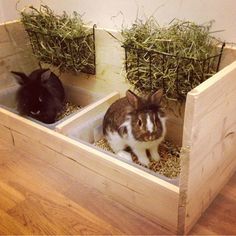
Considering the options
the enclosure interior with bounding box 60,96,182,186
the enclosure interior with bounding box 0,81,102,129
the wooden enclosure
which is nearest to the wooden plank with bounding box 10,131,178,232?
the wooden enclosure

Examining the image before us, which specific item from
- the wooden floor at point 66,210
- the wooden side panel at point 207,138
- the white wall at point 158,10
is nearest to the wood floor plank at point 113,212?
the wooden floor at point 66,210

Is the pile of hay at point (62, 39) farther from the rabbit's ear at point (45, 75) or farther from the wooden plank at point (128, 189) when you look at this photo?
the wooden plank at point (128, 189)

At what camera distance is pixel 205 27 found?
1.26 metres

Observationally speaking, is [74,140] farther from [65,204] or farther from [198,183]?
[198,183]

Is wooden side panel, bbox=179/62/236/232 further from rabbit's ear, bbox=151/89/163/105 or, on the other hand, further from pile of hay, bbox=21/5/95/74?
pile of hay, bbox=21/5/95/74

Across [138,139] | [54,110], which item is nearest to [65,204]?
[138,139]

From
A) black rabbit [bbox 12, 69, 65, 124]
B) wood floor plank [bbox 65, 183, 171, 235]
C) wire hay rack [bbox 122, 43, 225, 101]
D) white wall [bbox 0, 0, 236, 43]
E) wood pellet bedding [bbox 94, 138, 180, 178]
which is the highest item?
white wall [bbox 0, 0, 236, 43]

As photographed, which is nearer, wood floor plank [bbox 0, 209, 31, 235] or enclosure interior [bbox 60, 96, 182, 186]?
wood floor plank [bbox 0, 209, 31, 235]

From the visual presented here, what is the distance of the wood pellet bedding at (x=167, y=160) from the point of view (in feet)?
4.42

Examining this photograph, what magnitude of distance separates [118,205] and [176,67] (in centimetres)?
55

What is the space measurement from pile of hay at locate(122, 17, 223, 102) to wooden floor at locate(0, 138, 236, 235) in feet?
1.50

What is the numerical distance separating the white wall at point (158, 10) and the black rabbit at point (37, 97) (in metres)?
0.38

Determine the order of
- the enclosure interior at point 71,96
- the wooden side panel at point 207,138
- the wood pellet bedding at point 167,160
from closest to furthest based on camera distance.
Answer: the wooden side panel at point 207,138 < the wood pellet bedding at point 167,160 < the enclosure interior at point 71,96

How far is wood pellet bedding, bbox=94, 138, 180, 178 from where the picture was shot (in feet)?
4.42
